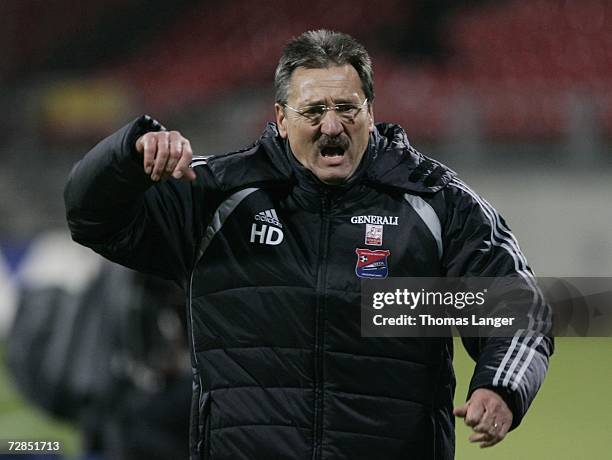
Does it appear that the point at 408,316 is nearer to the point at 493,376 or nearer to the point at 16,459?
the point at 493,376

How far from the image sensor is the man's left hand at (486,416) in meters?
1.75

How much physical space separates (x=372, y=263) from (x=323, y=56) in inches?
15.7

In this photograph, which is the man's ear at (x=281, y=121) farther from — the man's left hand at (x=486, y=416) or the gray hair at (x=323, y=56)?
the man's left hand at (x=486, y=416)

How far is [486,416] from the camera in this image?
177 cm

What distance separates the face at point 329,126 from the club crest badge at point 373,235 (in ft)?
0.34

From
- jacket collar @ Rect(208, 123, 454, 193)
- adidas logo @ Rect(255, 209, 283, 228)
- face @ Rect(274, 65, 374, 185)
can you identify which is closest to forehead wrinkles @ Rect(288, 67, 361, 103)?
face @ Rect(274, 65, 374, 185)

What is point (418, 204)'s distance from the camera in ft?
6.56

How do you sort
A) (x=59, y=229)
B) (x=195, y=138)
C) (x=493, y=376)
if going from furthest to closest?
1. (x=195, y=138)
2. (x=59, y=229)
3. (x=493, y=376)

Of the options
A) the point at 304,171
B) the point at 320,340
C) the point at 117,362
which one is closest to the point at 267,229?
the point at 304,171

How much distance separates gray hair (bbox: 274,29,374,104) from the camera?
6.60 feet

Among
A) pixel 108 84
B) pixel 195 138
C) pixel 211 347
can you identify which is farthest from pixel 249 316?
pixel 108 84

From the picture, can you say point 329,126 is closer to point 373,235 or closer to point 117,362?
point 373,235

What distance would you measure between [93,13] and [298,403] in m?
9.30

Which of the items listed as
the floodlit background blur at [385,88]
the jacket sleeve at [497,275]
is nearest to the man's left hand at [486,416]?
the jacket sleeve at [497,275]
